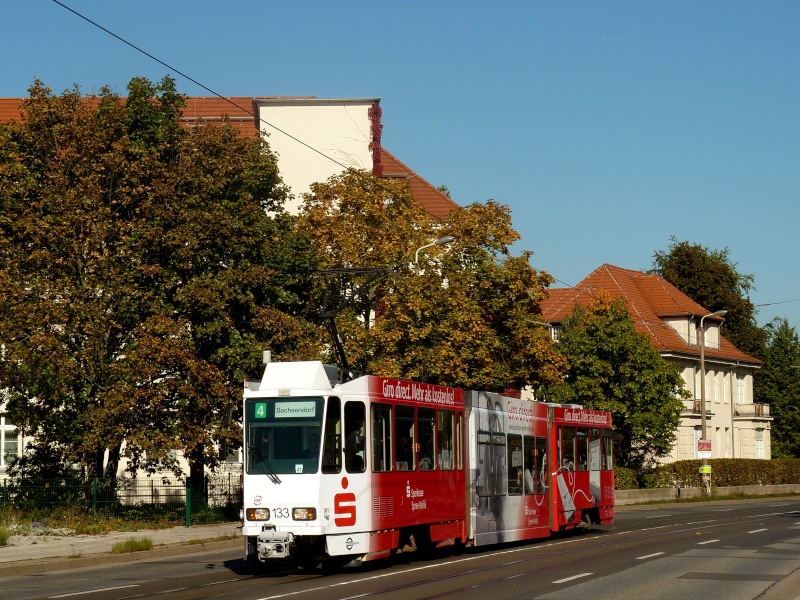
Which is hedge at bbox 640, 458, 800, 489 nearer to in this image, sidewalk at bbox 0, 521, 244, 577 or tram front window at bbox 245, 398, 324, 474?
sidewalk at bbox 0, 521, 244, 577

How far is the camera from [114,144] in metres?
31.2

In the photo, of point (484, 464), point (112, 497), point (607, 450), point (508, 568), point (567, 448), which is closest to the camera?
point (508, 568)

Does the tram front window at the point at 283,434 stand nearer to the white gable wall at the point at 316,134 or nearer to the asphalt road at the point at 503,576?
the asphalt road at the point at 503,576

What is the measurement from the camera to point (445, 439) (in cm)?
2159

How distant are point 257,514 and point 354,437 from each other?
1881mm

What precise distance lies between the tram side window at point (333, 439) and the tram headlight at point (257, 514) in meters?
1.12

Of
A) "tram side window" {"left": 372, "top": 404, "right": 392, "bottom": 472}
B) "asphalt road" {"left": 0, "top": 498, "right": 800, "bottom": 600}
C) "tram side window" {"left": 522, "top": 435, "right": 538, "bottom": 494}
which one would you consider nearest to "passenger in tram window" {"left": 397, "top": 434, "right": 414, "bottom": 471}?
"tram side window" {"left": 372, "top": 404, "right": 392, "bottom": 472}

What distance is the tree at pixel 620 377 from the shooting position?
5466cm

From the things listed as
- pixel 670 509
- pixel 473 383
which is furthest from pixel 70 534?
pixel 670 509

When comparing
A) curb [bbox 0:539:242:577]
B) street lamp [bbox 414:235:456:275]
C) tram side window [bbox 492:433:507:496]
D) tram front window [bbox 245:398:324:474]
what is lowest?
curb [bbox 0:539:242:577]

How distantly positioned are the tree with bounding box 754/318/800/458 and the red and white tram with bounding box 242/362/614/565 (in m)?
69.7

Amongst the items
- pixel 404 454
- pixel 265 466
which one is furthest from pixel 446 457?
pixel 265 466

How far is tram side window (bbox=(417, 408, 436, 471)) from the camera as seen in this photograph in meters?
20.6

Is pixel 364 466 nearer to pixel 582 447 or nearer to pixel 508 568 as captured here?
pixel 508 568
